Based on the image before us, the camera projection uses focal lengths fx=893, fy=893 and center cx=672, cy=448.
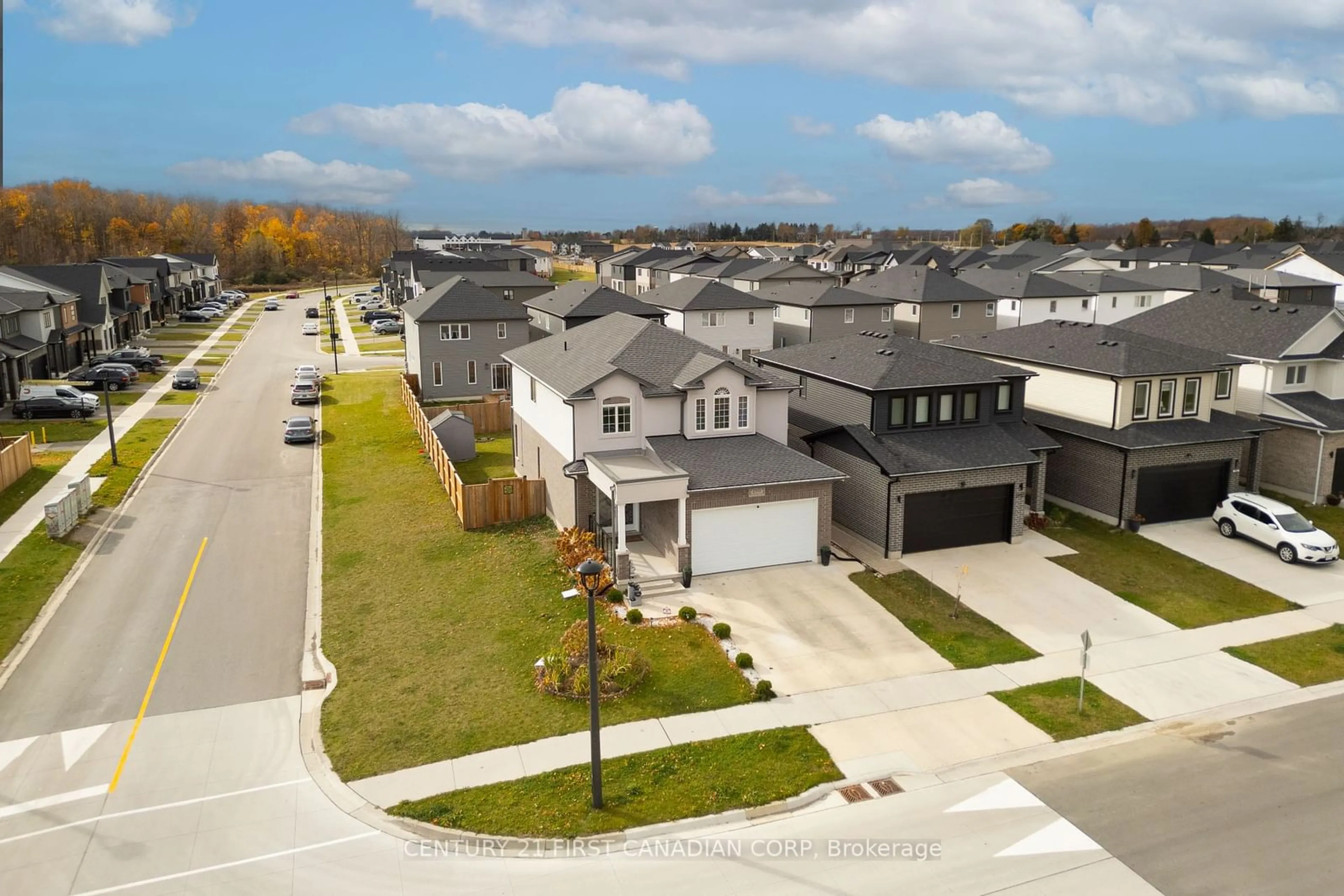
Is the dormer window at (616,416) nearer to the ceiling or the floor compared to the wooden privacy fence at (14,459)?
nearer to the ceiling

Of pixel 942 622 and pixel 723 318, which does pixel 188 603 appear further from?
pixel 723 318

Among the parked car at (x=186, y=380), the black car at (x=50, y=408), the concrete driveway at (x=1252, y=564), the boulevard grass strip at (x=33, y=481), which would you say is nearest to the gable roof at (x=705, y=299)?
the parked car at (x=186, y=380)

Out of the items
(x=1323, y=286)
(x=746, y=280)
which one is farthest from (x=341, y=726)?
(x=1323, y=286)

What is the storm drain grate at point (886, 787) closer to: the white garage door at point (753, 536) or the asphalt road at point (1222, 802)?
the asphalt road at point (1222, 802)

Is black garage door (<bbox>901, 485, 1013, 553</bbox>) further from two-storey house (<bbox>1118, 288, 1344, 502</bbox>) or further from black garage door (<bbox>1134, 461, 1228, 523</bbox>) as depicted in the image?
two-storey house (<bbox>1118, 288, 1344, 502</bbox>)

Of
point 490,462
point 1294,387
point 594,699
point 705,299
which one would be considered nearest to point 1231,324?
point 1294,387

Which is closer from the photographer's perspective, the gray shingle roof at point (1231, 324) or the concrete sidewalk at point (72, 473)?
the concrete sidewalk at point (72, 473)
